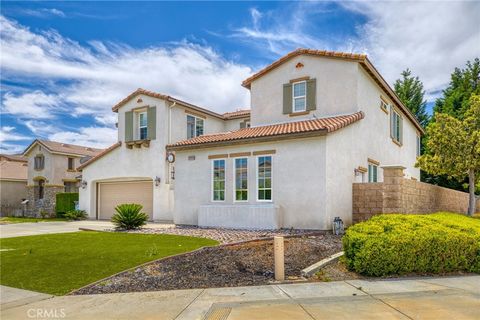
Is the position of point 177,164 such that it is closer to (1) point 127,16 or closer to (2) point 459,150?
(1) point 127,16

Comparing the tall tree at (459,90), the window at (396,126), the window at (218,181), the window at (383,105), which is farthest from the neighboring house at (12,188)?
the tall tree at (459,90)

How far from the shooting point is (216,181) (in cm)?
1638

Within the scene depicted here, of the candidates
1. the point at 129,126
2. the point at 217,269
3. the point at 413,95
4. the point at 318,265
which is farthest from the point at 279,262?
the point at 413,95

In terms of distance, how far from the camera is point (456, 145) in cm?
1856

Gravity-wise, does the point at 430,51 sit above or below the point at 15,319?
above

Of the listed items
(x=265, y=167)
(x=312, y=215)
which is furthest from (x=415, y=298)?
(x=265, y=167)

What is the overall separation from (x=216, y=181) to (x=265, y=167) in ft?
8.66

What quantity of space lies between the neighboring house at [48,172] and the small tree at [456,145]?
86.2ft

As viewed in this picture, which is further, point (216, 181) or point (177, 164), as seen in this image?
point (177, 164)

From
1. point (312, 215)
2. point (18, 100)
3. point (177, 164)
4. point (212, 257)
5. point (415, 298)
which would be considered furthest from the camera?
point (177, 164)

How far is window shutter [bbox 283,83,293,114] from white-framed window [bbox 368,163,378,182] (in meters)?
4.72

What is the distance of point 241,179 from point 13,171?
103ft
